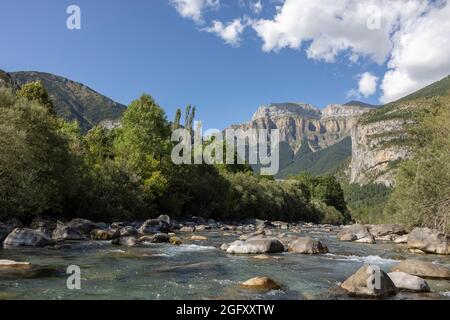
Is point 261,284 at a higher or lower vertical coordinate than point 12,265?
lower

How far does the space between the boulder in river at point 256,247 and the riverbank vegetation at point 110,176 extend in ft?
55.2

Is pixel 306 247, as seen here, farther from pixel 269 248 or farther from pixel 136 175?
pixel 136 175

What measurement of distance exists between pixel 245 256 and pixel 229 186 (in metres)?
51.9

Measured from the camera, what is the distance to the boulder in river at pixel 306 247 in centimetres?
2688

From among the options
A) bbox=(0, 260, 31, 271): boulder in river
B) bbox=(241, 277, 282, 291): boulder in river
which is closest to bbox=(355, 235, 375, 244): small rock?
bbox=(241, 277, 282, 291): boulder in river

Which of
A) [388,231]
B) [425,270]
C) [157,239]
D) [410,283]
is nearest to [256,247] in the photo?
[157,239]

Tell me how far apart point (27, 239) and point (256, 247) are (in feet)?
45.3

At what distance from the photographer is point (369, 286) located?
14234 mm

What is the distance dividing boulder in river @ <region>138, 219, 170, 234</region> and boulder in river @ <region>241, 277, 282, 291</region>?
23.3m

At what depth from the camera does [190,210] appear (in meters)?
68.4

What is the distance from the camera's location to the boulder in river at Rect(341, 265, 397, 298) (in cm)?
1408

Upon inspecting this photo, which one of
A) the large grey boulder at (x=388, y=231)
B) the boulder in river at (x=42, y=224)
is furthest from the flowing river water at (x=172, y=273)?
the large grey boulder at (x=388, y=231)
